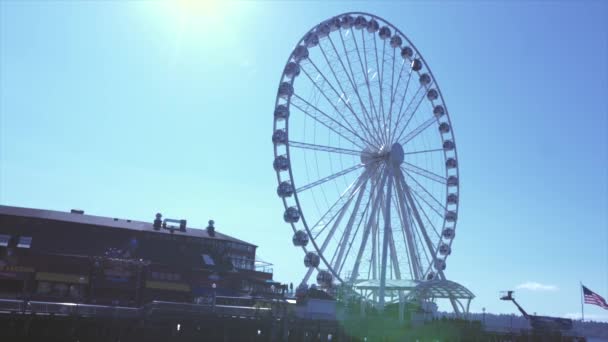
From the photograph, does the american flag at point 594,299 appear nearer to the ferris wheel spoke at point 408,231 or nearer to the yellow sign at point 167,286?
the ferris wheel spoke at point 408,231

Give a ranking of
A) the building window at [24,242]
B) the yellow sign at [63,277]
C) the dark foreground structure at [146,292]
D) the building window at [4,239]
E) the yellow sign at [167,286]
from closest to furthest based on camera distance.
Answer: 1. the dark foreground structure at [146,292]
2. the yellow sign at [63,277]
3. the building window at [4,239]
4. the building window at [24,242]
5. the yellow sign at [167,286]

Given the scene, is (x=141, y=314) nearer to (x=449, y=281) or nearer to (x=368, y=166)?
(x=368, y=166)

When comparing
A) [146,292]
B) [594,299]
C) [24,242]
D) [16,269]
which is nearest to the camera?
[16,269]

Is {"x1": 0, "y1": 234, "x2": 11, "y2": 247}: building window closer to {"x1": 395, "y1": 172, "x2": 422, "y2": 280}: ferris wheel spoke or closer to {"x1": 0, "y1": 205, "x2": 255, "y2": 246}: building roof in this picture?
{"x1": 0, "y1": 205, "x2": 255, "y2": 246}: building roof

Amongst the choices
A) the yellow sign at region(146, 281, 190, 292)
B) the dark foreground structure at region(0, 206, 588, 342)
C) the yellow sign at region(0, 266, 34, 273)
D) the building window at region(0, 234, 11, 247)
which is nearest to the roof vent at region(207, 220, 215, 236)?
the dark foreground structure at region(0, 206, 588, 342)

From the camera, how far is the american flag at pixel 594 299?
5262 centimetres

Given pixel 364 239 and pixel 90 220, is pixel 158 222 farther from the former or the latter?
pixel 364 239

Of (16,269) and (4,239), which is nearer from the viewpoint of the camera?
(16,269)

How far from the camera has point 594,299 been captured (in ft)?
174

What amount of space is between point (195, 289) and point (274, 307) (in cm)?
1207

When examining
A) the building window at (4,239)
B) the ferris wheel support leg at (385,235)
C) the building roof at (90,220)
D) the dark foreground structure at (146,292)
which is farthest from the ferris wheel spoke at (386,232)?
the building window at (4,239)

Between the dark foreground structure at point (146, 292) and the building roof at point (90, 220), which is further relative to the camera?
the building roof at point (90, 220)

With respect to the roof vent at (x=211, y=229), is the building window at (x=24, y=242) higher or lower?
lower

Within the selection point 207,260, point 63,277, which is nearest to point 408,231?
point 207,260
